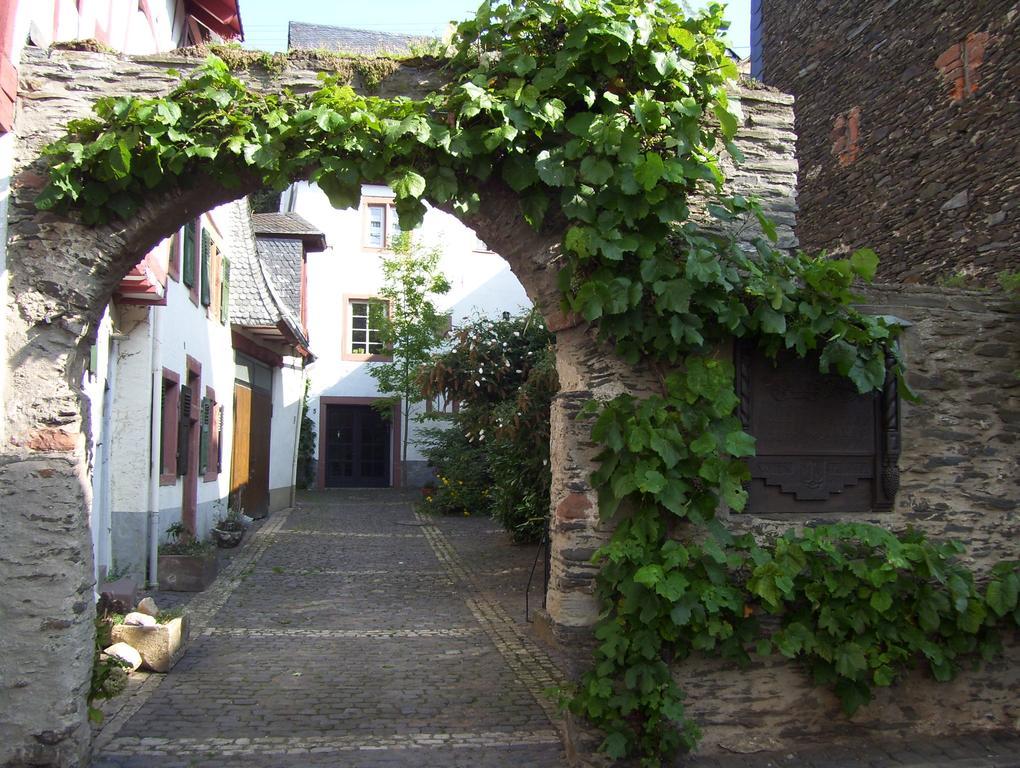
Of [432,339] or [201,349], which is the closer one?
[201,349]

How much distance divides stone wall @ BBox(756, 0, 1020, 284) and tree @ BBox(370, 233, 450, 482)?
10.2 metres

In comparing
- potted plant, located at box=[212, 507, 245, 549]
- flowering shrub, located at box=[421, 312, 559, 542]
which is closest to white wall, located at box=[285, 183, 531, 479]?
potted plant, located at box=[212, 507, 245, 549]

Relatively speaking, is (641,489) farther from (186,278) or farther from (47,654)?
(186,278)

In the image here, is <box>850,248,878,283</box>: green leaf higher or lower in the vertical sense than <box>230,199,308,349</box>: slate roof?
lower

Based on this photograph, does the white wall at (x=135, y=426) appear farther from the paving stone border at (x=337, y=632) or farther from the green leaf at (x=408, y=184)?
the green leaf at (x=408, y=184)

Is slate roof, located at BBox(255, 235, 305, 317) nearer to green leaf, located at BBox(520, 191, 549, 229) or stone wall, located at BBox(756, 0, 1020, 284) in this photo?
stone wall, located at BBox(756, 0, 1020, 284)

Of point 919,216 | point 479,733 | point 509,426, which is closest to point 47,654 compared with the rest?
point 479,733

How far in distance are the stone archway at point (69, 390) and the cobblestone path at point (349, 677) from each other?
629 mm

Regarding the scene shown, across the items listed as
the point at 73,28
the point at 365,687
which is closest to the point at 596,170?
the point at 365,687

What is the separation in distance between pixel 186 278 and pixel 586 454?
25.2ft

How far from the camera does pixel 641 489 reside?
15.0 feet

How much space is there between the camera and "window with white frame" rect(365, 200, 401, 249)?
24562 mm

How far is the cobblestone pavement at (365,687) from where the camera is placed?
4938 millimetres

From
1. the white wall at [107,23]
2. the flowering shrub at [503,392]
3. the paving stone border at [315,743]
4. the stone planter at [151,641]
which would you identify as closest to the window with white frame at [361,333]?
the white wall at [107,23]
